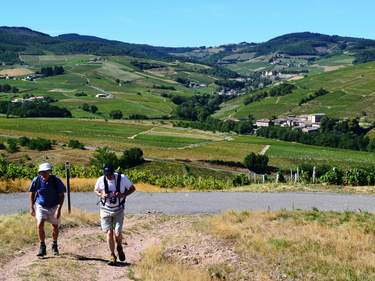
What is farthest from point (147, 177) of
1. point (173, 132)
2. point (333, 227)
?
point (173, 132)

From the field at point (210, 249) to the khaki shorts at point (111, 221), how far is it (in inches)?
32.7

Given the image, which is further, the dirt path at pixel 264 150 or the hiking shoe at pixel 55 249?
the dirt path at pixel 264 150

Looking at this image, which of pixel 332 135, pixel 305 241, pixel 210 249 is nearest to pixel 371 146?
pixel 332 135

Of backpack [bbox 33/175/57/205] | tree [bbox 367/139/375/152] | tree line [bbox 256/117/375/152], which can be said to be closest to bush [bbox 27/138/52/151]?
tree line [bbox 256/117/375/152]

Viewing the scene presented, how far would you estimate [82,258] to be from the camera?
519 inches

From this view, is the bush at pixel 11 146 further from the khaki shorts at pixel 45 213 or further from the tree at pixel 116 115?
the khaki shorts at pixel 45 213

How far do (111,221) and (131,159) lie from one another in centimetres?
7750

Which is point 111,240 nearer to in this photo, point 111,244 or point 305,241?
point 111,244

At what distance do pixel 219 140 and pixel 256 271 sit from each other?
115 m

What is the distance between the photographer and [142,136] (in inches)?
4998

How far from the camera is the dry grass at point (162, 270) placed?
38.9ft

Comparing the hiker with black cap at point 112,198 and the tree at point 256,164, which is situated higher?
the hiker with black cap at point 112,198

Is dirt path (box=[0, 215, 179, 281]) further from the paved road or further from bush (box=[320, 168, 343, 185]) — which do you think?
bush (box=[320, 168, 343, 185])

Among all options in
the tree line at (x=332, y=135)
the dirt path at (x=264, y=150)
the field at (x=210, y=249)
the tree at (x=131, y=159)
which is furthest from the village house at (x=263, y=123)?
the field at (x=210, y=249)
